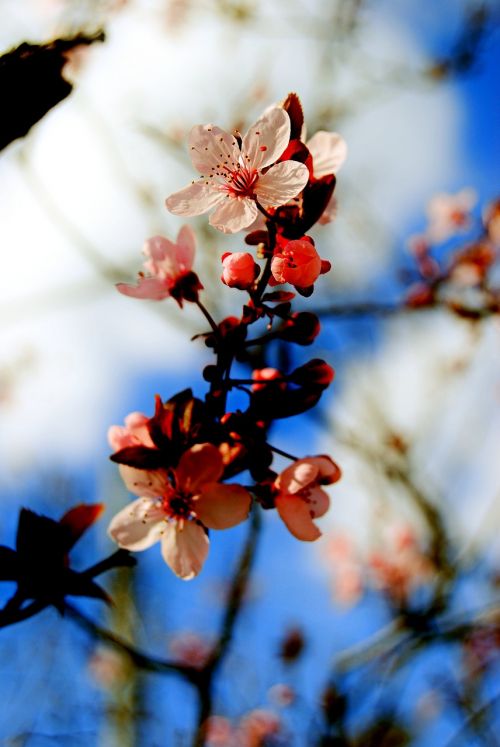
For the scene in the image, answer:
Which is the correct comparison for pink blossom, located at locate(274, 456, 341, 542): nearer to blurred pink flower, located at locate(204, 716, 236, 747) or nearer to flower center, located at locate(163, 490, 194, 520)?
flower center, located at locate(163, 490, 194, 520)

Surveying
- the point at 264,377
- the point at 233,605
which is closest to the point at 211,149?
the point at 264,377

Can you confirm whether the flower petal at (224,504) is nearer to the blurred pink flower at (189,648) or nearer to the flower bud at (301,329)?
the flower bud at (301,329)

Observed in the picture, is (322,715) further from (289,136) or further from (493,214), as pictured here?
(289,136)

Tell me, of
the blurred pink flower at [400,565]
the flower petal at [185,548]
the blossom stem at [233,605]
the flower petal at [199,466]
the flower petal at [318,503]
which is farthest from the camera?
the blurred pink flower at [400,565]

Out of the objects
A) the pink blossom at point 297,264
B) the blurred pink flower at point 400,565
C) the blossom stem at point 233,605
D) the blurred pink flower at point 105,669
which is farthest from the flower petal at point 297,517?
the blurred pink flower at point 105,669

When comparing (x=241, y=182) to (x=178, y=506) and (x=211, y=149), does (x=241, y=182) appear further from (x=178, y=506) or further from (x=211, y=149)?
(x=178, y=506)

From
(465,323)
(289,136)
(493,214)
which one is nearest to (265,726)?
(465,323)
